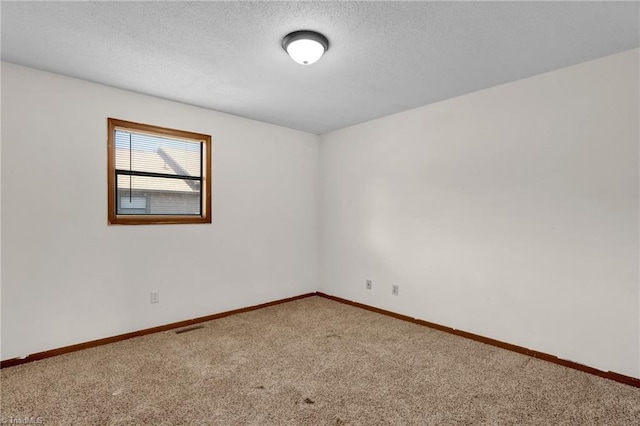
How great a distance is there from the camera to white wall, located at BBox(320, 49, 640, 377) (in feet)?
7.97

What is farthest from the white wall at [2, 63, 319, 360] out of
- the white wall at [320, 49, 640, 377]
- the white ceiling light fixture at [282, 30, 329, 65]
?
the white ceiling light fixture at [282, 30, 329, 65]

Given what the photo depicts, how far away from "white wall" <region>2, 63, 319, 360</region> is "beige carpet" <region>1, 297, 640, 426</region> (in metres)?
0.34

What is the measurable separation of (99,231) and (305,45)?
2465 mm

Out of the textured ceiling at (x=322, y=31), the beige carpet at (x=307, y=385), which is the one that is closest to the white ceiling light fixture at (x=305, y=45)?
the textured ceiling at (x=322, y=31)

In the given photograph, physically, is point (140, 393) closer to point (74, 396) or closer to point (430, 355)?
point (74, 396)

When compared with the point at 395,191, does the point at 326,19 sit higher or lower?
higher

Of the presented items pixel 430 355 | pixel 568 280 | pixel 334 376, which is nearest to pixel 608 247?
pixel 568 280

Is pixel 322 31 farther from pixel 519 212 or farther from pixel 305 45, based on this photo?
pixel 519 212

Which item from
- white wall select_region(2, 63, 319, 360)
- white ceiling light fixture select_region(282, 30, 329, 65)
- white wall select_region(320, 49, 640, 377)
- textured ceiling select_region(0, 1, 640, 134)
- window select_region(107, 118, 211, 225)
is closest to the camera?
textured ceiling select_region(0, 1, 640, 134)

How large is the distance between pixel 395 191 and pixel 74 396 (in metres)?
3.40

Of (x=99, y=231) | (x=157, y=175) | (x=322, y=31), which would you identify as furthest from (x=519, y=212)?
(x=99, y=231)

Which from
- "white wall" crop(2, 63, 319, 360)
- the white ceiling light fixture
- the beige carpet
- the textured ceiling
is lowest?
the beige carpet

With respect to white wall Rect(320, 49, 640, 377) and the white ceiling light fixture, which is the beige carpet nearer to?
white wall Rect(320, 49, 640, 377)

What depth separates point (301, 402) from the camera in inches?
83.4
